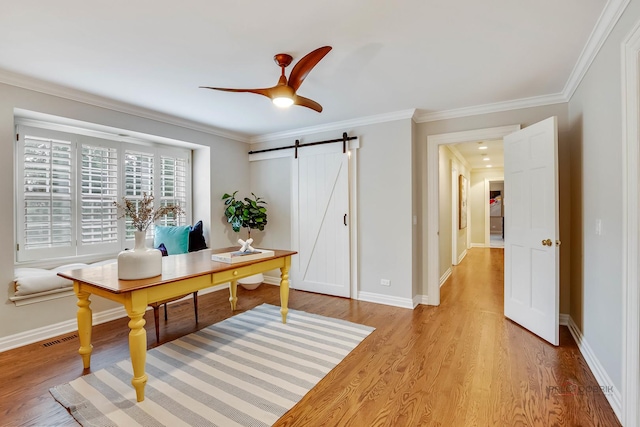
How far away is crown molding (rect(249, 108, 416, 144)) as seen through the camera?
3646 millimetres

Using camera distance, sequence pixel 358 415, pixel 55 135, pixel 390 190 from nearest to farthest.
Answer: pixel 358 415
pixel 55 135
pixel 390 190

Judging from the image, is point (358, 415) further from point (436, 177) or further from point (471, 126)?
point (471, 126)

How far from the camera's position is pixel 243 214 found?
14.6 ft

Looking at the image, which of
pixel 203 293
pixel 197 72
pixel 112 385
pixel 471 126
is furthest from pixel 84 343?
pixel 471 126

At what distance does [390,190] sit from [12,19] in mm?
3536

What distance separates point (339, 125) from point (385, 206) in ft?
4.34

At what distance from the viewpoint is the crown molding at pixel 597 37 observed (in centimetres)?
170

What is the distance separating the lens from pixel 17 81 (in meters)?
2.64

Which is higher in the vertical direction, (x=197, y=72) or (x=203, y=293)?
(x=197, y=72)

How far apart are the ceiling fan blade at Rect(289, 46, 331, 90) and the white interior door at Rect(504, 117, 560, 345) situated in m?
2.21

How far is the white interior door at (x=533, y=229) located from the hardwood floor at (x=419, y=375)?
235 mm

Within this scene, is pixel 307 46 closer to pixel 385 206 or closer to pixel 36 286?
pixel 385 206

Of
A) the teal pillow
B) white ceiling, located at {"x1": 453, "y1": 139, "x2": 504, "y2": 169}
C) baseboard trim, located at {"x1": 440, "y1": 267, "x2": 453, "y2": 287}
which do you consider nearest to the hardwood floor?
the teal pillow

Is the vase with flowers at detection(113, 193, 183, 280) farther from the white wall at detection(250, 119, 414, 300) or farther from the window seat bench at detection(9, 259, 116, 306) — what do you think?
the white wall at detection(250, 119, 414, 300)
